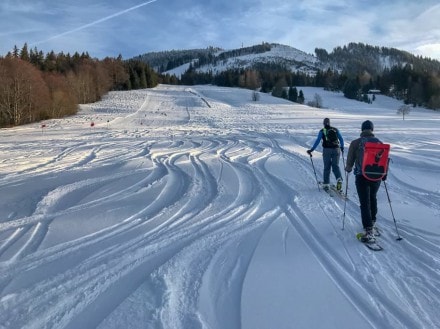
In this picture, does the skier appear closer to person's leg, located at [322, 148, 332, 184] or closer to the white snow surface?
person's leg, located at [322, 148, 332, 184]

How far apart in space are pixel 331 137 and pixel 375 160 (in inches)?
145

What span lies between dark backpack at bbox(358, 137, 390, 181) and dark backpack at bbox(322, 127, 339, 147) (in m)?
3.52

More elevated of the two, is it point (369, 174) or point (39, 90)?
point (39, 90)

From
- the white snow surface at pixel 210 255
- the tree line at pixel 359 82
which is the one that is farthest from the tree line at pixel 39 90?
the tree line at pixel 359 82

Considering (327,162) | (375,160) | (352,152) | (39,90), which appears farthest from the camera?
(39,90)

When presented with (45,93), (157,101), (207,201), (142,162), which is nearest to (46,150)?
(142,162)

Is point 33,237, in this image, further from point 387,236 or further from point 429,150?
point 429,150

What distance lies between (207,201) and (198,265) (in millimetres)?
3442

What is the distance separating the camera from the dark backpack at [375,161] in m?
6.20

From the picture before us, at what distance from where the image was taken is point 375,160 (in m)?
6.20

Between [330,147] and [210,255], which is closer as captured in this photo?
[210,255]

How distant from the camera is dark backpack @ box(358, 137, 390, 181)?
20.3 ft

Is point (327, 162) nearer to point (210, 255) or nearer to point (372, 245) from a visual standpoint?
point (372, 245)

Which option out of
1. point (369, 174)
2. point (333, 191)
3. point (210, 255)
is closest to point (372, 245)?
point (369, 174)
